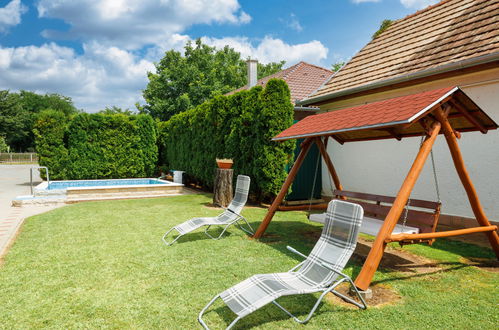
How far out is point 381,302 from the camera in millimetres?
3695

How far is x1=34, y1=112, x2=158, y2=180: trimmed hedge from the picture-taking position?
54.1ft

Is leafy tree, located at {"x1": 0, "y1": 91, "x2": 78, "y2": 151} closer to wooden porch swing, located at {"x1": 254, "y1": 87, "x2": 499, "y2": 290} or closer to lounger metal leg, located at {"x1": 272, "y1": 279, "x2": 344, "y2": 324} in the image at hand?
wooden porch swing, located at {"x1": 254, "y1": 87, "x2": 499, "y2": 290}

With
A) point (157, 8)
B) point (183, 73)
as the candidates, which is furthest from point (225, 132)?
point (183, 73)

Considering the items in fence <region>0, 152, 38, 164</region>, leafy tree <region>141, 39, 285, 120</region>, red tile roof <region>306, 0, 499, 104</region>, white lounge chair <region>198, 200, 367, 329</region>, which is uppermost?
leafy tree <region>141, 39, 285, 120</region>

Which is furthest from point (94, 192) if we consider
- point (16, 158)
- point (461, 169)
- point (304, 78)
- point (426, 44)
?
point (16, 158)

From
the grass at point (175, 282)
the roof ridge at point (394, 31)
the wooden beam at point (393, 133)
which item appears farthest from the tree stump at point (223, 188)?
the roof ridge at point (394, 31)

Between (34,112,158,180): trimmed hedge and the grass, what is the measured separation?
1069 cm

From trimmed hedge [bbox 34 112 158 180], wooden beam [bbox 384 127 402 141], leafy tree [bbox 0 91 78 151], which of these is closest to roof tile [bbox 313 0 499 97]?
wooden beam [bbox 384 127 402 141]

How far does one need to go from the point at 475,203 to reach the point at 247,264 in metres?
3.61

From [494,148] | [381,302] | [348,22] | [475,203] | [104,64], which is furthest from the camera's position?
[104,64]

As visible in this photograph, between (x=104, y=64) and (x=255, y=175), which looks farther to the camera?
(x=104, y=64)

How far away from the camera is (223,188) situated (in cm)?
1016

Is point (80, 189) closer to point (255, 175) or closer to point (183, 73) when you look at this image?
point (255, 175)

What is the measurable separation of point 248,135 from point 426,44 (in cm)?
595
